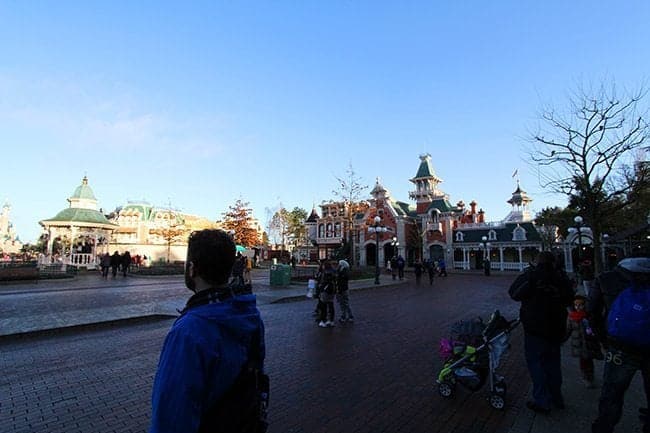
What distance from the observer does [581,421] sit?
13.8 feet

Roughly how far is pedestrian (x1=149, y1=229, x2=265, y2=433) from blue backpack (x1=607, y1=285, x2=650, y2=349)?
3.49 meters

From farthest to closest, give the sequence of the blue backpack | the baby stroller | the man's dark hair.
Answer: the baby stroller < the blue backpack < the man's dark hair

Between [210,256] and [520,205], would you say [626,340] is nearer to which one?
[210,256]

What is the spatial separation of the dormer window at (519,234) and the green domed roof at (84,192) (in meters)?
46.6

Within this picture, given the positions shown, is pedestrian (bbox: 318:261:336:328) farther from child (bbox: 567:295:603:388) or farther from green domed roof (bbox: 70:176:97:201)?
green domed roof (bbox: 70:176:97:201)

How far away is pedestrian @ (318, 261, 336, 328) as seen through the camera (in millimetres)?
10016

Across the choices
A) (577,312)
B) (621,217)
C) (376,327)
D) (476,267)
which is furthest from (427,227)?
(577,312)

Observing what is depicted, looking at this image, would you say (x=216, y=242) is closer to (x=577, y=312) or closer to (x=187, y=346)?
(x=187, y=346)

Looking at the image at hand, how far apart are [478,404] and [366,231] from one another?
171ft

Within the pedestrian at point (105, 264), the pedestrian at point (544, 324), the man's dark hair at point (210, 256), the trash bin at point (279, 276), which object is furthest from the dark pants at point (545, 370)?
the pedestrian at point (105, 264)

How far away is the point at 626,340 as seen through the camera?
137 inches

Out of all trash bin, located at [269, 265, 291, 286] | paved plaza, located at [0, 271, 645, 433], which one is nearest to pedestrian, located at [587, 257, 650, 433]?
paved plaza, located at [0, 271, 645, 433]

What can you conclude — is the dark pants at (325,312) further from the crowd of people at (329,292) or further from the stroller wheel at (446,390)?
the stroller wheel at (446,390)

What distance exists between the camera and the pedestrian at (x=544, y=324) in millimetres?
4477
